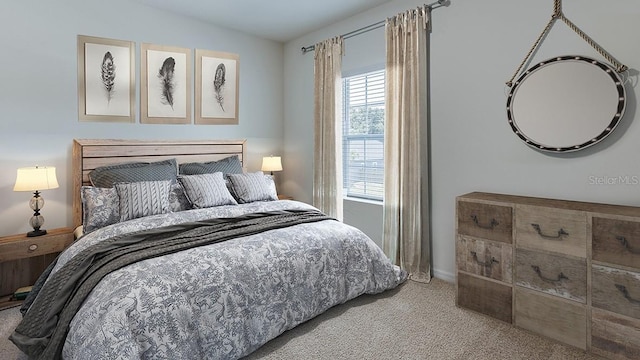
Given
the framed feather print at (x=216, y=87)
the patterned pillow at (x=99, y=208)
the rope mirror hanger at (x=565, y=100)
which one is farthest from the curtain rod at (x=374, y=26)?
the patterned pillow at (x=99, y=208)

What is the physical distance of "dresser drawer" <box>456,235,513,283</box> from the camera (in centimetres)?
231

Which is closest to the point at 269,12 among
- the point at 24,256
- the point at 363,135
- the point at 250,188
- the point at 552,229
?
the point at 363,135

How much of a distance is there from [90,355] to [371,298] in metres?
1.84

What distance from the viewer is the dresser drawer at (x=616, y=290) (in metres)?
1.82

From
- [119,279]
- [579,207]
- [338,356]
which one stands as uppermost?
[579,207]

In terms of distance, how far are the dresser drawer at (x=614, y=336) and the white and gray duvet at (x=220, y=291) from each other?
1.29 m

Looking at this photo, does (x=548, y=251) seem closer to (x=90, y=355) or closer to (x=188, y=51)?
(x=90, y=355)

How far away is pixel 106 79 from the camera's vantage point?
334 centimetres

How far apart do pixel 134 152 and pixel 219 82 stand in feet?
4.14

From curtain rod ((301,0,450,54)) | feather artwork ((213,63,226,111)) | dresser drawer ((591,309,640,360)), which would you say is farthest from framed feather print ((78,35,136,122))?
dresser drawer ((591,309,640,360))

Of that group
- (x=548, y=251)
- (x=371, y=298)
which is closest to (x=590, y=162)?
(x=548, y=251)

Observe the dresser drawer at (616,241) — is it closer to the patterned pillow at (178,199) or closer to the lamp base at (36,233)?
the patterned pillow at (178,199)

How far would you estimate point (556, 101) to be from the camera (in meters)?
2.34

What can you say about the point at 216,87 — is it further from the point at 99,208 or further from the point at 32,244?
the point at 32,244
